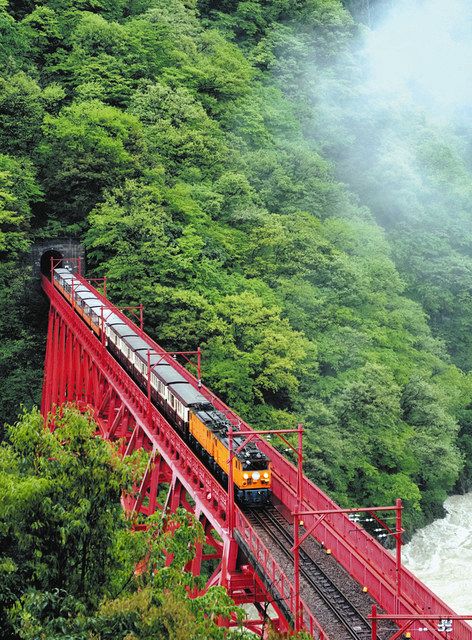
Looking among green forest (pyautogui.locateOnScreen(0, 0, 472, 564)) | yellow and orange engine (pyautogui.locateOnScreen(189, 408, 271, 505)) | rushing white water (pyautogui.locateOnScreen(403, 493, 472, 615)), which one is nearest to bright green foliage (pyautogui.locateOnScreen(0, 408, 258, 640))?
yellow and orange engine (pyautogui.locateOnScreen(189, 408, 271, 505))

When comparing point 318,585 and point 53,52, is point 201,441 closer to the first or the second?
point 318,585

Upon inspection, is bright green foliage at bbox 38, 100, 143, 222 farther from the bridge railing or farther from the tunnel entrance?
the bridge railing

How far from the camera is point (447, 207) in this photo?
71.8 meters

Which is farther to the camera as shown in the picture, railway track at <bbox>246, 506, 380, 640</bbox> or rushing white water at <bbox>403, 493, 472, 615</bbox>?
rushing white water at <bbox>403, 493, 472, 615</bbox>

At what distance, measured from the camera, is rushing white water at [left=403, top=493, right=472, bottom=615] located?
3741 centimetres

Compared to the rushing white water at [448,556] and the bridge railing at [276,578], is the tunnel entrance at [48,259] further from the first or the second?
the bridge railing at [276,578]

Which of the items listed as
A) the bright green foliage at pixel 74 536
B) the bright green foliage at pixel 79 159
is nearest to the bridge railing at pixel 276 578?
the bright green foliage at pixel 74 536

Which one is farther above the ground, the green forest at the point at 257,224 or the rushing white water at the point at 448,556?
the green forest at the point at 257,224

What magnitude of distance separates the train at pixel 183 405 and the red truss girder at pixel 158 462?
0.85 metres

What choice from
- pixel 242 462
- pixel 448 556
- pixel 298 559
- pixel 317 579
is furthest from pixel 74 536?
pixel 448 556

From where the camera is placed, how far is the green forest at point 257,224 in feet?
146

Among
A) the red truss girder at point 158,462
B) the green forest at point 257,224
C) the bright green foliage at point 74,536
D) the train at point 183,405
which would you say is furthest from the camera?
the green forest at point 257,224

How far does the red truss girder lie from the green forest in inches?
207

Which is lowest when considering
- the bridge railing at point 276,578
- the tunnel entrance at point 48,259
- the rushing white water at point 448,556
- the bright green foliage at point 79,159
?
the rushing white water at point 448,556
